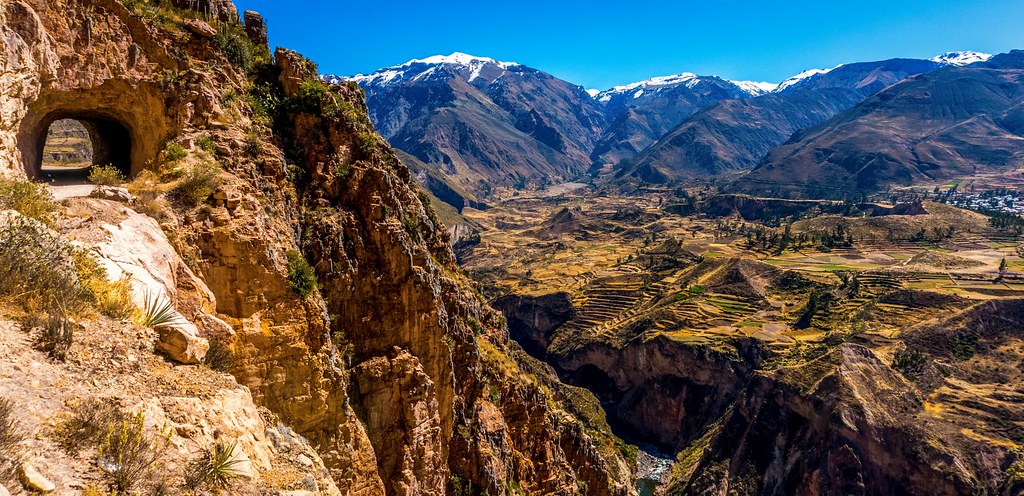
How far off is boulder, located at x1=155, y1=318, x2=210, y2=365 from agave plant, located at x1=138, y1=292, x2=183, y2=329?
0.39ft

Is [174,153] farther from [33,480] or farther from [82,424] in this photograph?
[33,480]

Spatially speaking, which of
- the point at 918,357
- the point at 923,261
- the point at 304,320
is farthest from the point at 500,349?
the point at 923,261

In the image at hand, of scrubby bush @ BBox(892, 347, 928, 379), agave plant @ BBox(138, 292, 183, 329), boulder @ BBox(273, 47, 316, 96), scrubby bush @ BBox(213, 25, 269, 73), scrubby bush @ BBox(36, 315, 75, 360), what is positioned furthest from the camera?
scrubby bush @ BBox(892, 347, 928, 379)

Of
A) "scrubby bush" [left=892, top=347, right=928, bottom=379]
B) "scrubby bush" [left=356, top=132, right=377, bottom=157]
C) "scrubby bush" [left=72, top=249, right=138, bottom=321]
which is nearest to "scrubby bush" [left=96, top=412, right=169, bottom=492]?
"scrubby bush" [left=72, top=249, right=138, bottom=321]

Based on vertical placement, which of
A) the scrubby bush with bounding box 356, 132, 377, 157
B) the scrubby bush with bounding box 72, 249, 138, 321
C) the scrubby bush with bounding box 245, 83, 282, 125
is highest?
the scrubby bush with bounding box 245, 83, 282, 125

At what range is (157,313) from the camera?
8.23m

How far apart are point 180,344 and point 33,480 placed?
11.4ft

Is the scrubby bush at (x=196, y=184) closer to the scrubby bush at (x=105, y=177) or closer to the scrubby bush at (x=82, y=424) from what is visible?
the scrubby bush at (x=105, y=177)

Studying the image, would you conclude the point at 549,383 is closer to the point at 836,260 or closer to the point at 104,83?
the point at 104,83

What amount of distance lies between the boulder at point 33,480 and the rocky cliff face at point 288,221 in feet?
18.2

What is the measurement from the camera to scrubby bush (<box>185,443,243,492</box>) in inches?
236

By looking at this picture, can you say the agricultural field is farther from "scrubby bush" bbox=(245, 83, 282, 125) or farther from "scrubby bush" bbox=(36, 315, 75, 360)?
→ "scrubby bush" bbox=(36, 315, 75, 360)

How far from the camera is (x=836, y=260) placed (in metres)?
105

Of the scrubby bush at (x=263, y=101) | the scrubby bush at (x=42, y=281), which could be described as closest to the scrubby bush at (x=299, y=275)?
the scrubby bush at (x=263, y=101)
